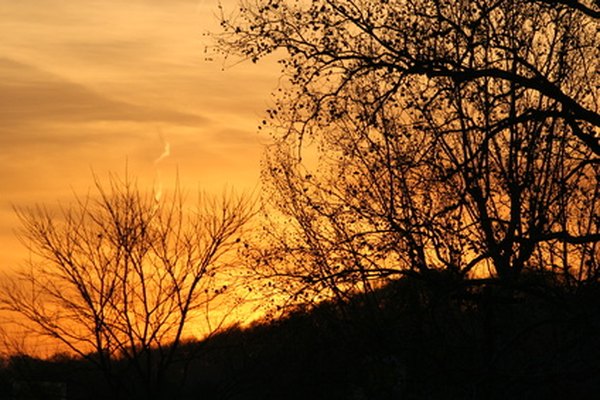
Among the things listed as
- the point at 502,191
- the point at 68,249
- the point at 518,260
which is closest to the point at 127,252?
the point at 68,249

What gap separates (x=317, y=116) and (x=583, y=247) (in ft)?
16.7

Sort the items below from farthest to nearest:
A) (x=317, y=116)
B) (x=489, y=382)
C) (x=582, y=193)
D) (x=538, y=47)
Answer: (x=538, y=47) < (x=582, y=193) < (x=317, y=116) < (x=489, y=382)

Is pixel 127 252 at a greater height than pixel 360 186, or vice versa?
pixel 127 252

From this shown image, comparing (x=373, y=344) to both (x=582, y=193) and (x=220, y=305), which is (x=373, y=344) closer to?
(x=582, y=193)

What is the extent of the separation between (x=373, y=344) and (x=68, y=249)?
2038 cm

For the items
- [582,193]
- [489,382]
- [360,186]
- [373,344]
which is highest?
[360,186]

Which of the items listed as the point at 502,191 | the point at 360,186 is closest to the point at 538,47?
the point at 502,191

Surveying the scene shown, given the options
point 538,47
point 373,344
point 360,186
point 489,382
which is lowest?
point 489,382

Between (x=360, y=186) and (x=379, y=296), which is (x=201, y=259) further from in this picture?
(x=360, y=186)

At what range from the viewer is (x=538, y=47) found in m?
22.1

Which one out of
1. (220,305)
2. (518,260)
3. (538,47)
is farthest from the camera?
(220,305)

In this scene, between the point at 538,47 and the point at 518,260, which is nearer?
the point at 518,260

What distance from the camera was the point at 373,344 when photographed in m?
17.5

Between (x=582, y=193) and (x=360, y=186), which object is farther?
(x=360, y=186)
